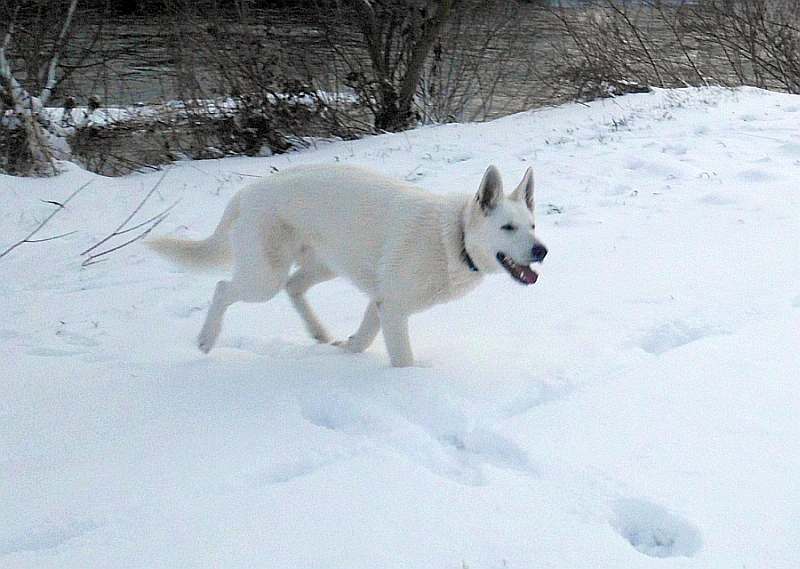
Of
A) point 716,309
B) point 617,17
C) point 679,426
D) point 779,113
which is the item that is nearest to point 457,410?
point 679,426

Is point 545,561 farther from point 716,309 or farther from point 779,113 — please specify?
point 779,113

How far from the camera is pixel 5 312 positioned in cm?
541

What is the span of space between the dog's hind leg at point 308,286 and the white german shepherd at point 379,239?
10 cm

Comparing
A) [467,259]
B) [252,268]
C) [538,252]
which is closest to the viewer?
[538,252]

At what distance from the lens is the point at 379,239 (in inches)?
165

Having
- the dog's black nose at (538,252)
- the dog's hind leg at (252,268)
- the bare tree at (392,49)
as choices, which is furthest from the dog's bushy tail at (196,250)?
the bare tree at (392,49)

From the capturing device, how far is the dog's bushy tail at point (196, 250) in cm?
475

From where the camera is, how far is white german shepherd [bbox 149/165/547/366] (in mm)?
3975

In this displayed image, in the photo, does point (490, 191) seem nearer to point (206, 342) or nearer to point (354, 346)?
point (354, 346)

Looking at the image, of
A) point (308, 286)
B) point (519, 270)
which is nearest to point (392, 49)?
point (308, 286)

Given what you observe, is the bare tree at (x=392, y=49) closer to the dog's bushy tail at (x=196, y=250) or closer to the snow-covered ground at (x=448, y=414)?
the snow-covered ground at (x=448, y=414)

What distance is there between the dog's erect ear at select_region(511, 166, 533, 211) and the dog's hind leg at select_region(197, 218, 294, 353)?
1205 mm

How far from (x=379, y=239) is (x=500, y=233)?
2.05 feet

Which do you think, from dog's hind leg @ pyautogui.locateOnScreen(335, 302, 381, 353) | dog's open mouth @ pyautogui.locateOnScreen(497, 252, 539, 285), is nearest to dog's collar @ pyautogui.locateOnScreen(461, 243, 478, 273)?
dog's open mouth @ pyautogui.locateOnScreen(497, 252, 539, 285)
